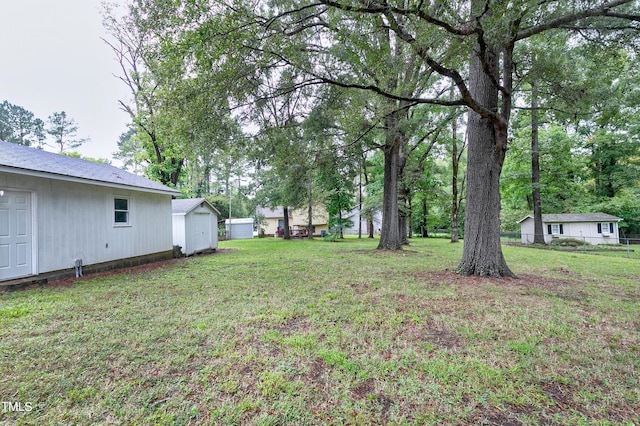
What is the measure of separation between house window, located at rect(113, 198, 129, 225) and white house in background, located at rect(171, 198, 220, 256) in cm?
284

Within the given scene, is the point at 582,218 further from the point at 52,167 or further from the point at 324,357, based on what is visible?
the point at 52,167

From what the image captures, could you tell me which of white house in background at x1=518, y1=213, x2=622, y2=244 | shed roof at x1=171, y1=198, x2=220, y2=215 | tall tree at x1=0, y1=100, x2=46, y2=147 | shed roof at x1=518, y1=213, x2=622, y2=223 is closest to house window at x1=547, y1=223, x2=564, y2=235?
white house in background at x1=518, y1=213, x2=622, y2=244

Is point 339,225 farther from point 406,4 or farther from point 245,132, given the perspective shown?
point 406,4

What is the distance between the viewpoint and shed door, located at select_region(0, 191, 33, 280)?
17.8 ft

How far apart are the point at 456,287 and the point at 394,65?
4.97 m

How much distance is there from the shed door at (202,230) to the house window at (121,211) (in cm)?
370

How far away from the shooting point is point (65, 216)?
21.7ft

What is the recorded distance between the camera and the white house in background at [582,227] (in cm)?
1953

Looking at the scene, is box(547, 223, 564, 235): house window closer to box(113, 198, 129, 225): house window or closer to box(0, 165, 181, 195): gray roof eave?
box(0, 165, 181, 195): gray roof eave

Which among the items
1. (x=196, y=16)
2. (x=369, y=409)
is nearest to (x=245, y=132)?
(x=196, y=16)

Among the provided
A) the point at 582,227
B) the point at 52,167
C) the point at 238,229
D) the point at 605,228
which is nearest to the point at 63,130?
the point at 238,229

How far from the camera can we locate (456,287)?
204 inches

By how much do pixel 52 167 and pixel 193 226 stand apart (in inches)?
241

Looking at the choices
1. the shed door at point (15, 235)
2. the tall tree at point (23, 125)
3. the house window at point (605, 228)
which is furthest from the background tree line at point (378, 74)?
the tall tree at point (23, 125)
